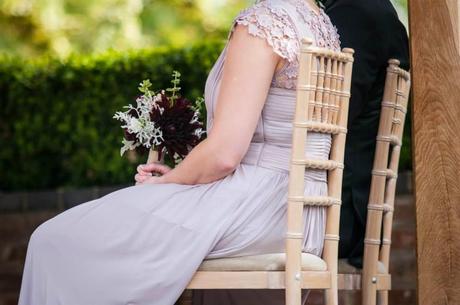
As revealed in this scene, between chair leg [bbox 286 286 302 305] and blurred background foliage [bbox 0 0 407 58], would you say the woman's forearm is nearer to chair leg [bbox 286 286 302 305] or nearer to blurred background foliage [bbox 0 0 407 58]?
chair leg [bbox 286 286 302 305]

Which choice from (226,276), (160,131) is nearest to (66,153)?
(160,131)

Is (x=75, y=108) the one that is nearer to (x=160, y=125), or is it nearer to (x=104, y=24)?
(x=160, y=125)

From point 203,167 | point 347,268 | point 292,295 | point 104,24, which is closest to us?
point 292,295

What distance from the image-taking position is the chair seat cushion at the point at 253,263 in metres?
3.01

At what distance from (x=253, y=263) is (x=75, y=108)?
150 inches

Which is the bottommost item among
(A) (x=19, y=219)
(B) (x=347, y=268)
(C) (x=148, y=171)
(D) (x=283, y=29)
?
(A) (x=19, y=219)

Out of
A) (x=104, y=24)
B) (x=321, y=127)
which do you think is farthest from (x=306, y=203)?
(x=104, y=24)

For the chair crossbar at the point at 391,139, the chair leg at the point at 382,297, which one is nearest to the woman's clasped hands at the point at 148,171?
the chair crossbar at the point at 391,139

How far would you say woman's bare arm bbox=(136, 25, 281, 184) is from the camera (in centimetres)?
296

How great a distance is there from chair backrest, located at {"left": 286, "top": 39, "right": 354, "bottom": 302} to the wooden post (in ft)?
0.73

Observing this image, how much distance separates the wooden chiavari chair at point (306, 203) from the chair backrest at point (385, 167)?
0.35 m

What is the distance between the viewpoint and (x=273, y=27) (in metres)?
3.00

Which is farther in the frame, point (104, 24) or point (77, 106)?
point (104, 24)

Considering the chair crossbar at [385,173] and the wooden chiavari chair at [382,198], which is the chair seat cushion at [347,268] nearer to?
the wooden chiavari chair at [382,198]
